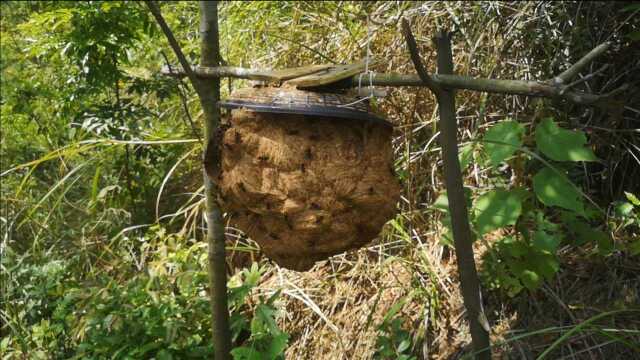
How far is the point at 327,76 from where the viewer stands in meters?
1.38

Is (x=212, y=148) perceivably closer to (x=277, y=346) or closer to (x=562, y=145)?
(x=277, y=346)

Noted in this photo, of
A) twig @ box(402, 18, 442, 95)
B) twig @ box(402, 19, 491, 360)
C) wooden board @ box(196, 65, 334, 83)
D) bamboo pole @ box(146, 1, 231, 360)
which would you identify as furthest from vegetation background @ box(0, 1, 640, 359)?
wooden board @ box(196, 65, 334, 83)

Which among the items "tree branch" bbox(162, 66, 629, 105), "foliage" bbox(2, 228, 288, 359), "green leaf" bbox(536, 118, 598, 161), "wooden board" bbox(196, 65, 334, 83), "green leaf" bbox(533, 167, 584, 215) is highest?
"wooden board" bbox(196, 65, 334, 83)

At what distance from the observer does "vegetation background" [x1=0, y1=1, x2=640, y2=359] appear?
6.85 feet

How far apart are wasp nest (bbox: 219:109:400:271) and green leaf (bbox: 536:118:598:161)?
0.46 m

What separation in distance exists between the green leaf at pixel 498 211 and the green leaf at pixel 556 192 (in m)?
0.09

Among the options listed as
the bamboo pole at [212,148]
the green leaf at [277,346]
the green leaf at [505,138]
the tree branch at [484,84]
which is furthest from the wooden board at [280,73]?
the green leaf at [277,346]

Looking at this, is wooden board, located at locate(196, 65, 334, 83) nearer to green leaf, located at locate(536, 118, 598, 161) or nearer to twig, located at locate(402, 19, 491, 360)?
twig, located at locate(402, 19, 491, 360)

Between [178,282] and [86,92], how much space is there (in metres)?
1.09

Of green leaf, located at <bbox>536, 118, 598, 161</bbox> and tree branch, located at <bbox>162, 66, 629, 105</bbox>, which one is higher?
tree branch, located at <bbox>162, 66, 629, 105</bbox>

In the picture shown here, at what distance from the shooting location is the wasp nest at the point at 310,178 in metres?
1.38

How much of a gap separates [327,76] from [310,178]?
213mm

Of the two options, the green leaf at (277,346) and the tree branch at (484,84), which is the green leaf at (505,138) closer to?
the tree branch at (484,84)

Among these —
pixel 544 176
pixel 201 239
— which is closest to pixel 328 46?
pixel 201 239
